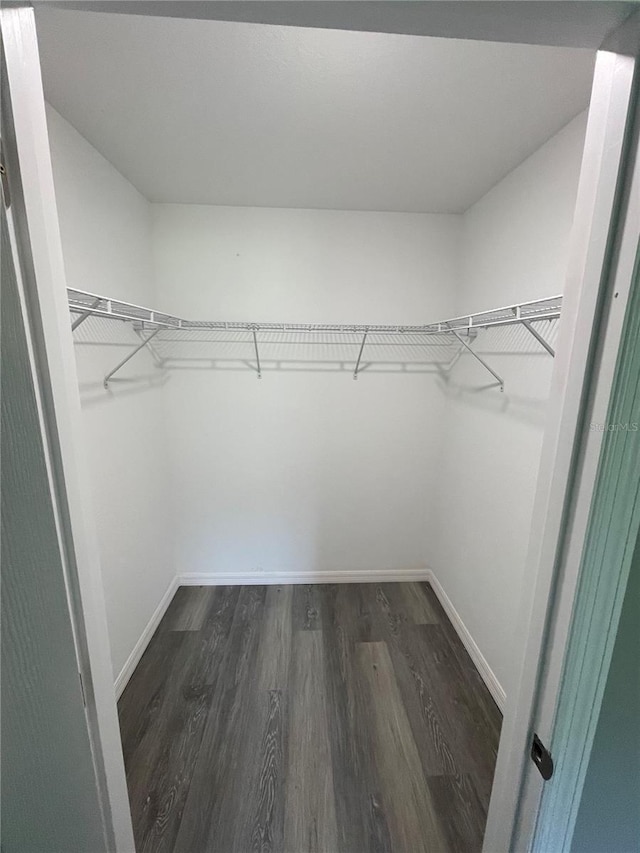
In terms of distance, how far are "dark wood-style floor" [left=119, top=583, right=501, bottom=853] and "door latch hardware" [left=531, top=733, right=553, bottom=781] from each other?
1.02 meters

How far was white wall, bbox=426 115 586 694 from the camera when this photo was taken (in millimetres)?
1465

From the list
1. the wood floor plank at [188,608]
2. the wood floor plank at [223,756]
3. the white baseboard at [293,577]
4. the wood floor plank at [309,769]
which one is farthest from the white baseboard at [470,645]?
the wood floor plank at [188,608]

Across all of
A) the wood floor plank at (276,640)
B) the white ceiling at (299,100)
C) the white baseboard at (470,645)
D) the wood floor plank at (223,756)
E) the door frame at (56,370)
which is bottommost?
the wood floor plank at (223,756)

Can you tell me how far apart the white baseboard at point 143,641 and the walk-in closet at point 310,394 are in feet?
0.07

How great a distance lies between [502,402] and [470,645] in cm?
141

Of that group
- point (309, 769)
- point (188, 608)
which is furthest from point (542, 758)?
point (188, 608)

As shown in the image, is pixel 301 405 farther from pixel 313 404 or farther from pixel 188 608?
pixel 188 608

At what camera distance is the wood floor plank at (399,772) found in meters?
1.28

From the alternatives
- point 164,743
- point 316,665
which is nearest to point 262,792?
point 164,743

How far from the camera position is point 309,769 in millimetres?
1465

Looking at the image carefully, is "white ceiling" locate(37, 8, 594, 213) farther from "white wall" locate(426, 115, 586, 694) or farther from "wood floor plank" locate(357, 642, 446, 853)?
Answer: "wood floor plank" locate(357, 642, 446, 853)

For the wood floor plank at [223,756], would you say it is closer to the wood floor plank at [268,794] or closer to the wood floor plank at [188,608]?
the wood floor plank at [268,794]

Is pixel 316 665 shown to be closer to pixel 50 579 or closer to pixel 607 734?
pixel 607 734

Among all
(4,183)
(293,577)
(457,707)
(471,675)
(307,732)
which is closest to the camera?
(4,183)
